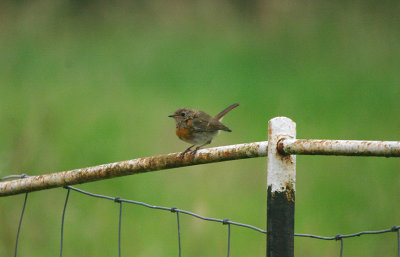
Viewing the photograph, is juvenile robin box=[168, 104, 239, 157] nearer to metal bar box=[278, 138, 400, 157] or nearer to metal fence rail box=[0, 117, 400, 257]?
metal fence rail box=[0, 117, 400, 257]

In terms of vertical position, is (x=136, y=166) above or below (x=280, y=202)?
above

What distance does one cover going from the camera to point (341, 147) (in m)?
1.86

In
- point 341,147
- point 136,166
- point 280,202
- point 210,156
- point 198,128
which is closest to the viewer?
point 341,147

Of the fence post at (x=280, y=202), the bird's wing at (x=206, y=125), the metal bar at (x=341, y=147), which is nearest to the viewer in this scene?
the metal bar at (x=341, y=147)

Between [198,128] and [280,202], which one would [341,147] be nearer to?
[280,202]

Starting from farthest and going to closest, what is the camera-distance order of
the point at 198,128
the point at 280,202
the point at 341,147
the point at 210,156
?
the point at 198,128 < the point at 210,156 < the point at 280,202 < the point at 341,147

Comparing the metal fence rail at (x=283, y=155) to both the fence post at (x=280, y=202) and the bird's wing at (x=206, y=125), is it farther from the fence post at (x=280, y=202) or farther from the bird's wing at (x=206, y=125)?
the bird's wing at (x=206, y=125)

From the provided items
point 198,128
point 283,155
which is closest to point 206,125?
point 198,128

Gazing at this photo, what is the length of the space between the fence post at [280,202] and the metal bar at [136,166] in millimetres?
78

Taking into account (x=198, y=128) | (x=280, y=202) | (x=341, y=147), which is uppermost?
(x=198, y=128)

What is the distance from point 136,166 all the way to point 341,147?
3.42 ft

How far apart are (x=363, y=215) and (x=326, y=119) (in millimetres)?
2557

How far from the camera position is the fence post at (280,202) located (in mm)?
2029

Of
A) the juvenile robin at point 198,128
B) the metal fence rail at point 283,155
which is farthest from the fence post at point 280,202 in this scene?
the juvenile robin at point 198,128
